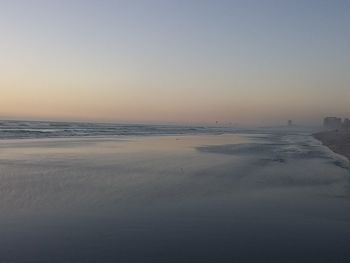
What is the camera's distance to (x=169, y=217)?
11008 mm

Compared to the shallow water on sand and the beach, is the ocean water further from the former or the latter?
the shallow water on sand

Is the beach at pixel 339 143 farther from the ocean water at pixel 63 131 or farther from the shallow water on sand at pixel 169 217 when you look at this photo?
the ocean water at pixel 63 131

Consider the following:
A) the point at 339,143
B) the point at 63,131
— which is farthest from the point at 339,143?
the point at 63,131

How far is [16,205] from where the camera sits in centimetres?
1180

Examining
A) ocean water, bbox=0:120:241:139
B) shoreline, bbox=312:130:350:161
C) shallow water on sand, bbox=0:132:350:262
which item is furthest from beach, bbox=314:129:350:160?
ocean water, bbox=0:120:241:139

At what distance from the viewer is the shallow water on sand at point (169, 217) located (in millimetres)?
8055

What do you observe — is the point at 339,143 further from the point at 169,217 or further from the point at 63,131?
the point at 63,131

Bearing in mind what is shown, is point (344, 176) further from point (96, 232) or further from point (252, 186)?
point (96, 232)

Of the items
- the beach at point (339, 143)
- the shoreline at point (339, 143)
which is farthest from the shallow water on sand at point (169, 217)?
the beach at point (339, 143)

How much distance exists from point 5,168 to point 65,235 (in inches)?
499

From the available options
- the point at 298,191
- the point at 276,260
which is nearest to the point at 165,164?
the point at 298,191

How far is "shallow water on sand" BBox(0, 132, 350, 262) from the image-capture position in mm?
8055

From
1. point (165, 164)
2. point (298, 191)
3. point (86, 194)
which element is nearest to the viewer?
point (86, 194)

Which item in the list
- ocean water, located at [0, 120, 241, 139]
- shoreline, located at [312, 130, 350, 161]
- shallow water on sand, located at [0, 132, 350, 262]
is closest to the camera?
shallow water on sand, located at [0, 132, 350, 262]
